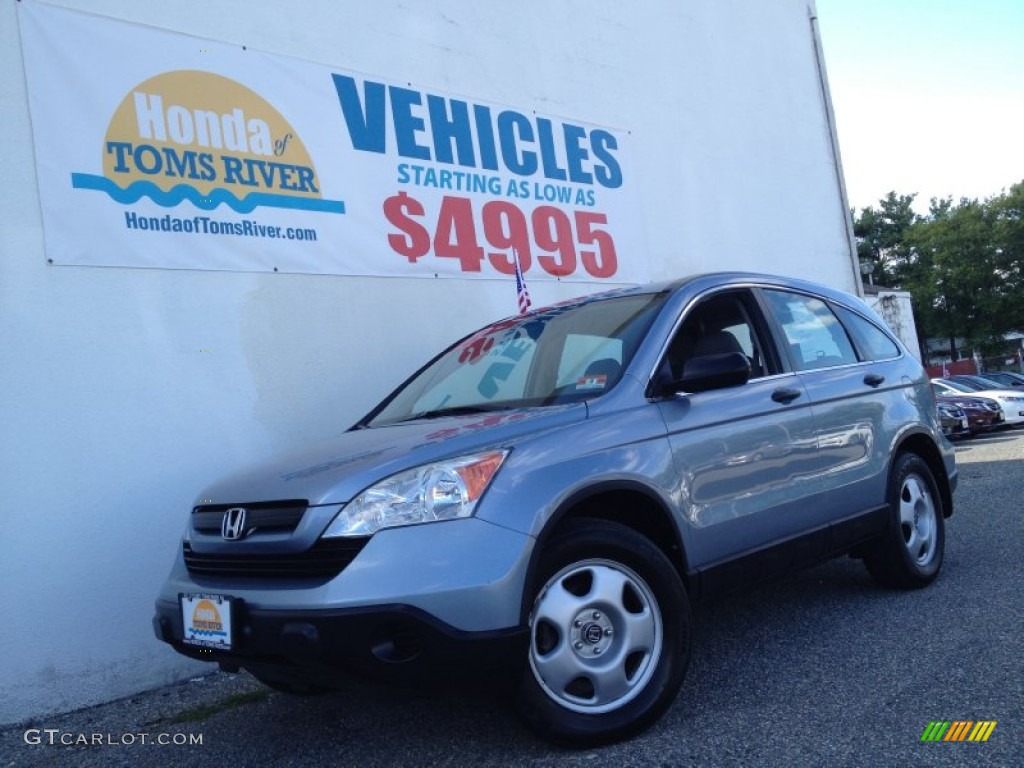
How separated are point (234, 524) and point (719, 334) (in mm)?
2200

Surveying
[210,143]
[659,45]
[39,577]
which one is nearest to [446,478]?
[39,577]

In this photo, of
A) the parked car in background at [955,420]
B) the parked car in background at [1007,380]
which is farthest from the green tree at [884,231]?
the parked car in background at [955,420]

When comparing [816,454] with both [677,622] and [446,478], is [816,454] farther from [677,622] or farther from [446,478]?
[446,478]

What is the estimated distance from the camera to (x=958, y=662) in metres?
3.82

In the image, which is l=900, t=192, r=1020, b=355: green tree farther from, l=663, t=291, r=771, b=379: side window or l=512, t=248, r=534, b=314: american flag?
l=663, t=291, r=771, b=379: side window

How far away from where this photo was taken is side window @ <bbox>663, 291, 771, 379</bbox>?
404cm

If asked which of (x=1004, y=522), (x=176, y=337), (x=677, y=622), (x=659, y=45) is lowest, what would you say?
(x=1004, y=522)

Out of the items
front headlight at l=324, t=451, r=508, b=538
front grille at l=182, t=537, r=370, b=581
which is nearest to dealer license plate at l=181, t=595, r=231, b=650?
front grille at l=182, t=537, r=370, b=581

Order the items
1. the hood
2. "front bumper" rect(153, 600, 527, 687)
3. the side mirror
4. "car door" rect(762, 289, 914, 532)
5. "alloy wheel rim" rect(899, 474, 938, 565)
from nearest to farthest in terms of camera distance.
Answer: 1. "front bumper" rect(153, 600, 527, 687)
2. the hood
3. the side mirror
4. "car door" rect(762, 289, 914, 532)
5. "alloy wheel rim" rect(899, 474, 938, 565)

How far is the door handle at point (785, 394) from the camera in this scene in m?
4.30

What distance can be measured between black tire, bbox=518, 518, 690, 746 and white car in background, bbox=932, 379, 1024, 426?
1761 cm

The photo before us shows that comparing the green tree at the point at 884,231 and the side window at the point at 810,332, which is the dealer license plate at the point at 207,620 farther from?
the green tree at the point at 884,231

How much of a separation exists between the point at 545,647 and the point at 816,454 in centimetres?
188

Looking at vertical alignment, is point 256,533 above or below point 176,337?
below
